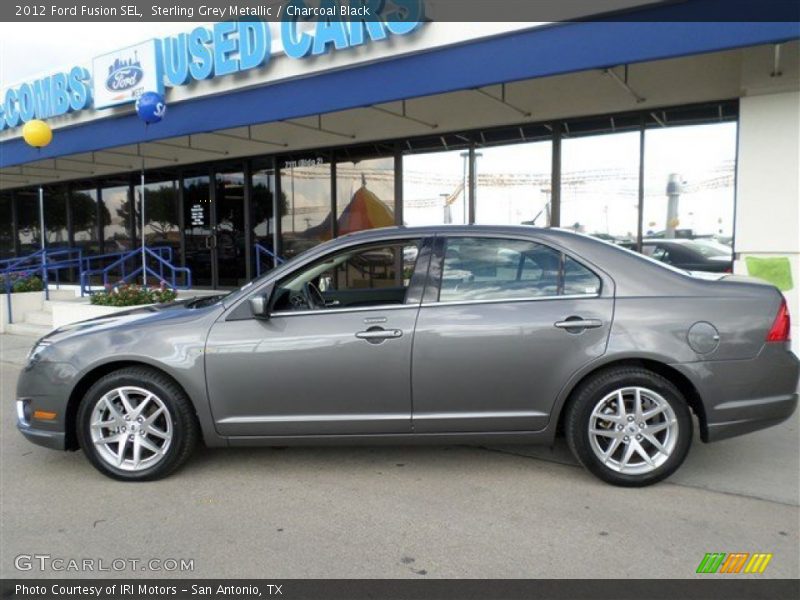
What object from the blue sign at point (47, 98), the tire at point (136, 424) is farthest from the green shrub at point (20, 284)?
the tire at point (136, 424)

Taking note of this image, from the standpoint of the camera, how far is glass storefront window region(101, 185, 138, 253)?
1519 cm

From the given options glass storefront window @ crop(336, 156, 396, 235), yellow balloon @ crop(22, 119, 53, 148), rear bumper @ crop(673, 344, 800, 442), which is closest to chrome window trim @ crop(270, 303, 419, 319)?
rear bumper @ crop(673, 344, 800, 442)

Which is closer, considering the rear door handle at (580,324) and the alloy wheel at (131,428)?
the rear door handle at (580,324)

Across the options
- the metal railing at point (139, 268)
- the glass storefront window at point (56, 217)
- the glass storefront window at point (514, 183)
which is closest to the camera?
the glass storefront window at point (514, 183)

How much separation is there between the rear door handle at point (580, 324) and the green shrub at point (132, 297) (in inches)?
259

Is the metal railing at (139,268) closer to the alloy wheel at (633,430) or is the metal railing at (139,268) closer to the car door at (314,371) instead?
the car door at (314,371)

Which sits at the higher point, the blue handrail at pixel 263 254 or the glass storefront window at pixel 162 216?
the glass storefront window at pixel 162 216

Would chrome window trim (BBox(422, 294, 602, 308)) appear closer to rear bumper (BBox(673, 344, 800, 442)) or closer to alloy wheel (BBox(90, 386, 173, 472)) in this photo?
rear bumper (BBox(673, 344, 800, 442))

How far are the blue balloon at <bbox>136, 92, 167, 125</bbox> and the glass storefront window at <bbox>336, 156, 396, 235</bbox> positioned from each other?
3503 millimetres

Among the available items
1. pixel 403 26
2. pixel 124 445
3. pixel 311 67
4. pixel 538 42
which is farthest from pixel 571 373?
pixel 311 67

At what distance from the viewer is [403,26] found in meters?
7.57

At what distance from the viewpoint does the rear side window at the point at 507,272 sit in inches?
149

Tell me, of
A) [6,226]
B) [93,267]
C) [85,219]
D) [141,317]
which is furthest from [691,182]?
[6,226]
